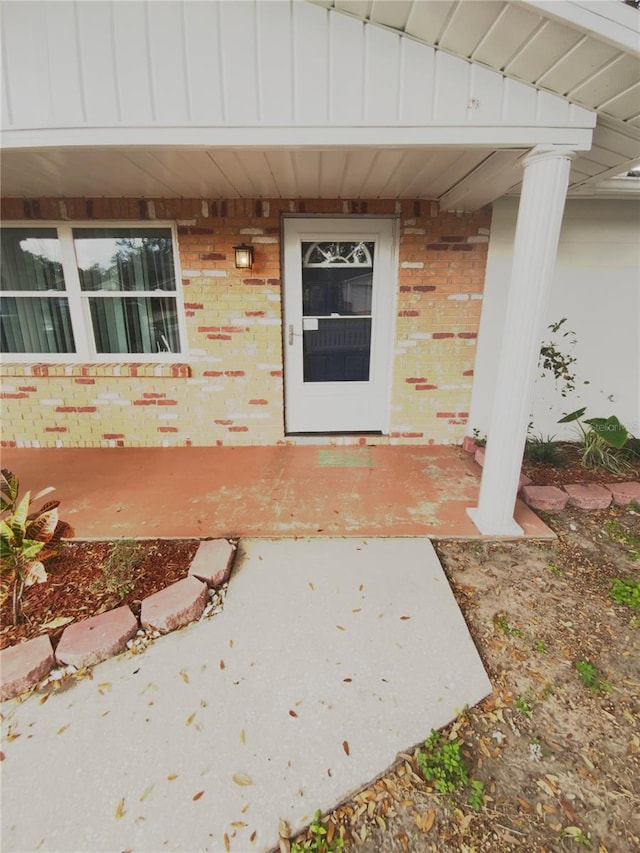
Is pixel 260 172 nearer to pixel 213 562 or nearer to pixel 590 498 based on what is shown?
pixel 213 562

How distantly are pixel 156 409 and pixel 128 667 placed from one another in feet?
8.80

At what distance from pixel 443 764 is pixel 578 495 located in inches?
90.2

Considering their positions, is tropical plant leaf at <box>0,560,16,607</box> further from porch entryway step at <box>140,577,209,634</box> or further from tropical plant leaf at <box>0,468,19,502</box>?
porch entryway step at <box>140,577,209,634</box>

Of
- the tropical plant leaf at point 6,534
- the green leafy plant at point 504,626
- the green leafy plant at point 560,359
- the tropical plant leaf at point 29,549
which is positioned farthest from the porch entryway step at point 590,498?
the tropical plant leaf at point 6,534

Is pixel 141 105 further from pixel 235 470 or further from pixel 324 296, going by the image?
pixel 235 470

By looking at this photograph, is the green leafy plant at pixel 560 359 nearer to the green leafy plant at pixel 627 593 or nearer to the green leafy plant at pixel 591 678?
the green leafy plant at pixel 627 593

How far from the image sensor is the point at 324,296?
3805 millimetres

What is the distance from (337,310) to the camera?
12.6ft

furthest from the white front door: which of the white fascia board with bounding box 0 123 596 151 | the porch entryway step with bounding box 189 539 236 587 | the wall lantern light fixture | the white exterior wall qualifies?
the porch entryway step with bounding box 189 539 236 587

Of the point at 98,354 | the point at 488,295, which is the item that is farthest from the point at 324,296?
the point at 98,354

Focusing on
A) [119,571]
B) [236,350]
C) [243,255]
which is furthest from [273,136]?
[119,571]

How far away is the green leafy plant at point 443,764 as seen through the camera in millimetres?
1324

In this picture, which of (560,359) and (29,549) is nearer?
(29,549)

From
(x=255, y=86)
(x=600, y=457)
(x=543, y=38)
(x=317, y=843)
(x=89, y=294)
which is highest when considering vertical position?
(x=543, y=38)
